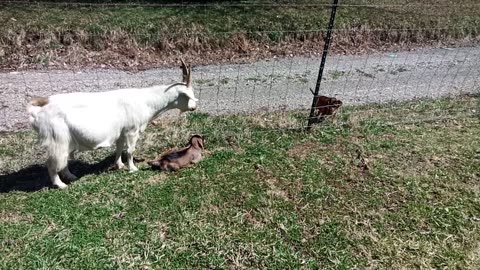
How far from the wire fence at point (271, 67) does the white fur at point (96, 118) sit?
248 cm

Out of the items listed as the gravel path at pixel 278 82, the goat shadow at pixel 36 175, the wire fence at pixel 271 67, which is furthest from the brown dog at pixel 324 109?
the goat shadow at pixel 36 175

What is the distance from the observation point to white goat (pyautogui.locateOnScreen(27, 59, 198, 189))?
605 cm

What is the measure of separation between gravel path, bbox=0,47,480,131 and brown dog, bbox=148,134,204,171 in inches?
89.4

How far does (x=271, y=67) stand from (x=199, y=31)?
2.26m

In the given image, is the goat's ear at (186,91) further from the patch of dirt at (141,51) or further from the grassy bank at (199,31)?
the patch of dirt at (141,51)

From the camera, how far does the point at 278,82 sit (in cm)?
1142

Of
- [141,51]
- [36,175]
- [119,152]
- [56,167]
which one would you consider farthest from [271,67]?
[56,167]

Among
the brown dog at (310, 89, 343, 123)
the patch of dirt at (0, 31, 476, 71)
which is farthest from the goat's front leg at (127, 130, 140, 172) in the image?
the patch of dirt at (0, 31, 476, 71)

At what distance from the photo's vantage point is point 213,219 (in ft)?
19.7

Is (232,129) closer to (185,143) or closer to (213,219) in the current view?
(185,143)

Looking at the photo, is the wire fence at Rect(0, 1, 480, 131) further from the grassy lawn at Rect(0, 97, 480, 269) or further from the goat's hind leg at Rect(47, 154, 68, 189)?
the goat's hind leg at Rect(47, 154, 68, 189)

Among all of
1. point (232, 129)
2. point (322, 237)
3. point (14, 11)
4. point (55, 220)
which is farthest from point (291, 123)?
point (14, 11)

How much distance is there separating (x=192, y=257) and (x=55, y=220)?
1749 mm

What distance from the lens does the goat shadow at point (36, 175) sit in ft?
21.8
